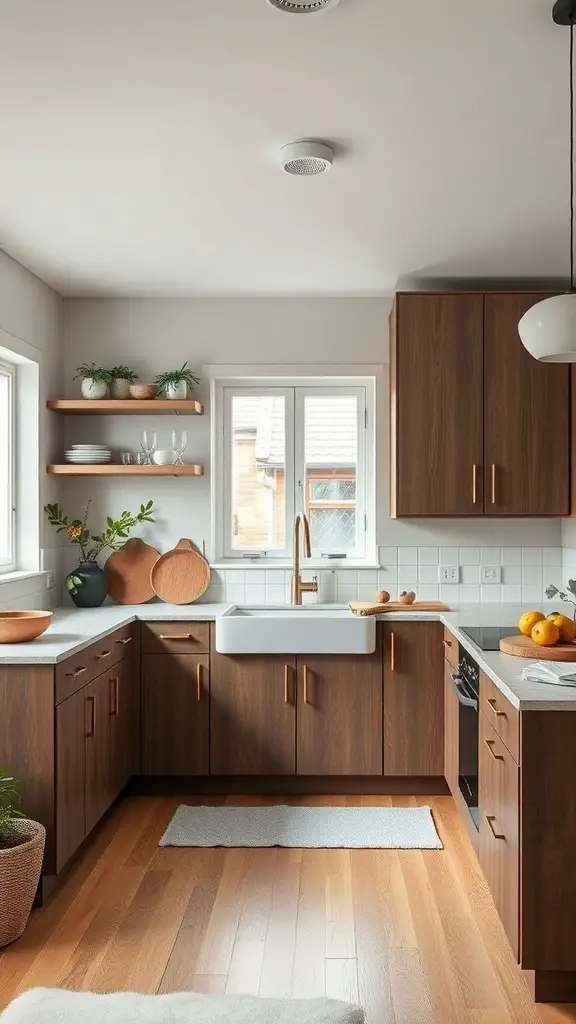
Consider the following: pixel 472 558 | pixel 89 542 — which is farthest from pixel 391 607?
pixel 89 542

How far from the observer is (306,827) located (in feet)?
12.8

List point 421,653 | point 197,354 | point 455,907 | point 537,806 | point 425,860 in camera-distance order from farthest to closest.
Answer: point 197,354 < point 421,653 < point 425,860 < point 455,907 < point 537,806

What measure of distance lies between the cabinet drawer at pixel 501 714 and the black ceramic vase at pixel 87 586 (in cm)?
228

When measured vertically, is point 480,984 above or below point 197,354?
below

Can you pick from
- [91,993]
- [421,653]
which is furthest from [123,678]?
[91,993]

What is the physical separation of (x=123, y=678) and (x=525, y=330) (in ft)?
8.20

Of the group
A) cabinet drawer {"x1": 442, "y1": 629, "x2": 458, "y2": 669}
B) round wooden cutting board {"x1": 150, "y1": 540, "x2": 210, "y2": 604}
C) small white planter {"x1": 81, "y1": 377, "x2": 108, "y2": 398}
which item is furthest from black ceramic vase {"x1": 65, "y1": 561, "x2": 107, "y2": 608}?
cabinet drawer {"x1": 442, "y1": 629, "x2": 458, "y2": 669}

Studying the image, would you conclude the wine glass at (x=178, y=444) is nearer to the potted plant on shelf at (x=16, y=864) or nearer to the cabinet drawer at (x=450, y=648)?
the cabinet drawer at (x=450, y=648)

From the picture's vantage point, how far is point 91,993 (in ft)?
8.08

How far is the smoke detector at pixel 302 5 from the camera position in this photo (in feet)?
6.68

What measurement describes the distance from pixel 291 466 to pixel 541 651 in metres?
2.27

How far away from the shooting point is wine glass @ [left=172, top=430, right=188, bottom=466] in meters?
4.76

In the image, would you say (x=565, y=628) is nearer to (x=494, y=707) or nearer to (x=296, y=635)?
(x=494, y=707)

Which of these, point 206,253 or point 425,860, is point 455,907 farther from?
point 206,253
